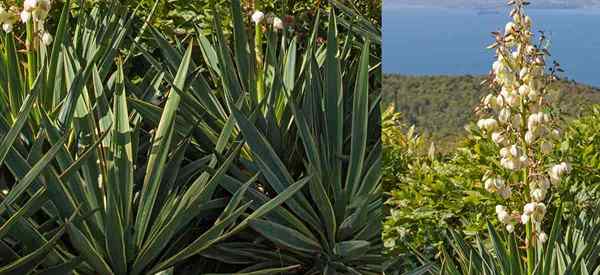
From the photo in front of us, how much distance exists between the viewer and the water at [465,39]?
1.97m

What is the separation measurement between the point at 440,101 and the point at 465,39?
0.51 ft

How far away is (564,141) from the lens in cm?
205

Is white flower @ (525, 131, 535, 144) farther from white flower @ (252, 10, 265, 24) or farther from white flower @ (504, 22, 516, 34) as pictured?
white flower @ (252, 10, 265, 24)

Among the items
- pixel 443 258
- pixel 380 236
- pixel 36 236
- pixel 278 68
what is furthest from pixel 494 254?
pixel 36 236

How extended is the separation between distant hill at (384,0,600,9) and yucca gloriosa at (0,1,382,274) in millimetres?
150

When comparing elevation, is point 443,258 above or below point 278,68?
below

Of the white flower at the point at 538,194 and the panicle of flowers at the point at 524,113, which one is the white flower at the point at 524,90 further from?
the white flower at the point at 538,194

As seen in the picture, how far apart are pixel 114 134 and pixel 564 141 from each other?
1017 mm

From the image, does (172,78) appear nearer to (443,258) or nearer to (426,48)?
(426,48)

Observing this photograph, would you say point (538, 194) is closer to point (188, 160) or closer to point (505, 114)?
point (505, 114)

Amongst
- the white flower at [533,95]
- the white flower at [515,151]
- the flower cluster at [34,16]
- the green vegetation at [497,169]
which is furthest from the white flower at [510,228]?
the flower cluster at [34,16]

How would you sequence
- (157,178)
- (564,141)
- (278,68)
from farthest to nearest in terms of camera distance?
1. (278,68)
2. (564,141)
3. (157,178)

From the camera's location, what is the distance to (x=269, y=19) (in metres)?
2.31

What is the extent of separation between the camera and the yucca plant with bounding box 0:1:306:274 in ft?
5.80
